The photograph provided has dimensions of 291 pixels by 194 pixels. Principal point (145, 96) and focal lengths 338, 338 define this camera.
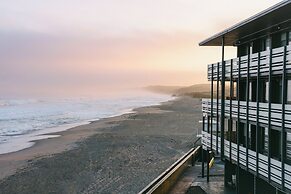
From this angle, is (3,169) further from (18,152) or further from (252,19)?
(252,19)

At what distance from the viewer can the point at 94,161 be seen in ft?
104

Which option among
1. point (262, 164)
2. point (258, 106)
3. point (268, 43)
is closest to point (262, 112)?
point (258, 106)

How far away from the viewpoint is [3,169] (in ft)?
98.1

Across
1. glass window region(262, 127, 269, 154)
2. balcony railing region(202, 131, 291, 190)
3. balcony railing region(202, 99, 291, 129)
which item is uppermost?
balcony railing region(202, 99, 291, 129)

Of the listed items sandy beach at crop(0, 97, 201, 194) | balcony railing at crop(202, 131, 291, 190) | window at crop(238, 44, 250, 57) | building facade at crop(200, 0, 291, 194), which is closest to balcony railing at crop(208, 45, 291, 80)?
building facade at crop(200, 0, 291, 194)

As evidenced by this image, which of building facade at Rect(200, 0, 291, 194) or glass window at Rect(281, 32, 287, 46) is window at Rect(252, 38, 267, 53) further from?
glass window at Rect(281, 32, 287, 46)

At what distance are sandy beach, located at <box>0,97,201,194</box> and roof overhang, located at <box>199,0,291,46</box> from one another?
12.2 m

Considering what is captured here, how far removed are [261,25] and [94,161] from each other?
72.2 ft

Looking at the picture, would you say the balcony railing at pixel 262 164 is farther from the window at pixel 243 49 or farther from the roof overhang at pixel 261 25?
the roof overhang at pixel 261 25

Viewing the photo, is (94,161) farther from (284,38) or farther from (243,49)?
(284,38)

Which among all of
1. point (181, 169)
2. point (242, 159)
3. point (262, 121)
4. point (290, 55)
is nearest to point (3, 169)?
point (181, 169)

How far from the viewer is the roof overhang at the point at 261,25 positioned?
38.7ft

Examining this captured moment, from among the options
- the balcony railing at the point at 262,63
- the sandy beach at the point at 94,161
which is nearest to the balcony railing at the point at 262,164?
the balcony railing at the point at 262,63

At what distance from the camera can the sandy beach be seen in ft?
80.6
